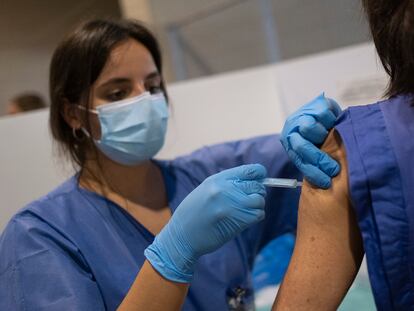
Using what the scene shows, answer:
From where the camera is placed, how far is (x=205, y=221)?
2.47 ft

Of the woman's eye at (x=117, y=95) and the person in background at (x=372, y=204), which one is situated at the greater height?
the woman's eye at (x=117, y=95)

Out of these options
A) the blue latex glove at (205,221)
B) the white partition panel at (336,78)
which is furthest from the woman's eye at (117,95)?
the white partition panel at (336,78)

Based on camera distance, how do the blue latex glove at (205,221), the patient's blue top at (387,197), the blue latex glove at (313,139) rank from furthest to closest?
the blue latex glove at (205,221) → the blue latex glove at (313,139) → the patient's blue top at (387,197)

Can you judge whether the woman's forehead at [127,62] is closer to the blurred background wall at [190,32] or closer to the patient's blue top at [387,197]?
the patient's blue top at [387,197]

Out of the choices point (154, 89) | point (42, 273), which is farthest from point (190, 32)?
point (42, 273)

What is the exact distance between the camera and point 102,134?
44.2 inches

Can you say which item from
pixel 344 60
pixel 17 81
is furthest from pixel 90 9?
pixel 344 60

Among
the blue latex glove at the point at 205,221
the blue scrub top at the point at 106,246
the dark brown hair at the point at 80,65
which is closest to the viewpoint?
the blue latex glove at the point at 205,221

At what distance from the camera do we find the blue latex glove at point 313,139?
65cm

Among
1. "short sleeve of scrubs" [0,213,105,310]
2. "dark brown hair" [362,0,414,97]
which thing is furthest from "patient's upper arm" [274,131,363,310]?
"short sleeve of scrubs" [0,213,105,310]

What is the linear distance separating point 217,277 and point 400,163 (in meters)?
0.64

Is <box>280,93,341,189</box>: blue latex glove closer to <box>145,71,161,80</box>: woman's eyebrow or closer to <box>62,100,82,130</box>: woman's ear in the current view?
<box>145,71,161,80</box>: woman's eyebrow

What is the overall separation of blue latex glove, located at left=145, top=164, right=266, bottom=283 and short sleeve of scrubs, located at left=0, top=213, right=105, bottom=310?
18cm

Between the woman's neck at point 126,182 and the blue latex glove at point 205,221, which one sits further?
the woman's neck at point 126,182
